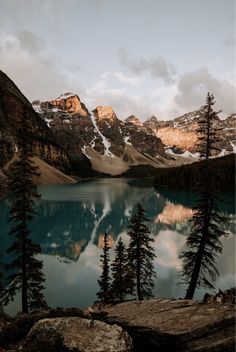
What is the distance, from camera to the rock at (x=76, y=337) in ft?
35.1

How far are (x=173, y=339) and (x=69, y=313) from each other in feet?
17.2

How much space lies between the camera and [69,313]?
14828 millimetres

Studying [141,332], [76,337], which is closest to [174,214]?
[141,332]

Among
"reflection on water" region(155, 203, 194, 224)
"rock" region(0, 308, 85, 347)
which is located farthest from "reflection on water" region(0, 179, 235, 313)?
"rock" region(0, 308, 85, 347)

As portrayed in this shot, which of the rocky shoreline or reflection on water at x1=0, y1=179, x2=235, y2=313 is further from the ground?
the rocky shoreline

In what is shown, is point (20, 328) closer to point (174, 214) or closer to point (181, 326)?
point (181, 326)

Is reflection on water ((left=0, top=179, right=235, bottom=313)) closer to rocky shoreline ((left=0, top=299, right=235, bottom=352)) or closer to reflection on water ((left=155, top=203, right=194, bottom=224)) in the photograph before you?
reflection on water ((left=155, top=203, right=194, bottom=224))

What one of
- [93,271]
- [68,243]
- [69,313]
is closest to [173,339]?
[69,313]

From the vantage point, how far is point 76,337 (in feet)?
36.5

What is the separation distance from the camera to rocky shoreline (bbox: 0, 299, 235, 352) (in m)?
10.8

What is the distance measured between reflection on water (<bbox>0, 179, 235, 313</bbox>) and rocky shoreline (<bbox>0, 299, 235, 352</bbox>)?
7.82m

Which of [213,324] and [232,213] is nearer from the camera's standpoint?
[213,324]

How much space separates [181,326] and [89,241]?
5643 centimetres

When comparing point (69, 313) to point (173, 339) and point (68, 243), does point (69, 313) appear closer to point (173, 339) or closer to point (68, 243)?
point (173, 339)
